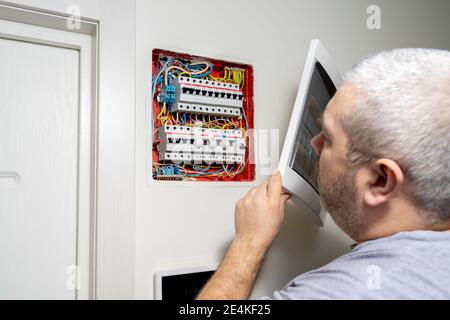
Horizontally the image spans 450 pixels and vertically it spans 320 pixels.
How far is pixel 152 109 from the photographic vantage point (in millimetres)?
1128

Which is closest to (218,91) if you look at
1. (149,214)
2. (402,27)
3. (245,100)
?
(245,100)

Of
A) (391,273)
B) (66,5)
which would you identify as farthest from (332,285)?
(66,5)

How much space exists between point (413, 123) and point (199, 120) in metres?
0.64

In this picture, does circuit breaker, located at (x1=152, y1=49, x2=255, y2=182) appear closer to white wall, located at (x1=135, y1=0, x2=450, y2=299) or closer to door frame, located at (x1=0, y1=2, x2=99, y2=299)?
white wall, located at (x1=135, y1=0, x2=450, y2=299)

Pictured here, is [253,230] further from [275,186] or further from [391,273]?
[391,273]

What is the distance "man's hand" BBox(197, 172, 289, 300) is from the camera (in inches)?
36.4

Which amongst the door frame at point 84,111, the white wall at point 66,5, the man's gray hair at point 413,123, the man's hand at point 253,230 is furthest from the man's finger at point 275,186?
the white wall at point 66,5

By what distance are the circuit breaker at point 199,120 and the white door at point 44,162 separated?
0.71 ft

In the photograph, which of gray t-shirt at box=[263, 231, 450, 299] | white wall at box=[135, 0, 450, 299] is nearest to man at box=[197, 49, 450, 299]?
gray t-shirt at box=[263, 231, 450, 299]

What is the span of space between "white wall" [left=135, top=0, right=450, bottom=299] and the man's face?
0.42 m

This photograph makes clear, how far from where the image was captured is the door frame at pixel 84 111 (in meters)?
1.03

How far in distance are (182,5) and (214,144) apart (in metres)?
0.45

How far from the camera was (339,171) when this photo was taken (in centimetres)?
84

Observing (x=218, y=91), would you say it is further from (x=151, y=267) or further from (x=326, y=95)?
(x=151, y=267)
